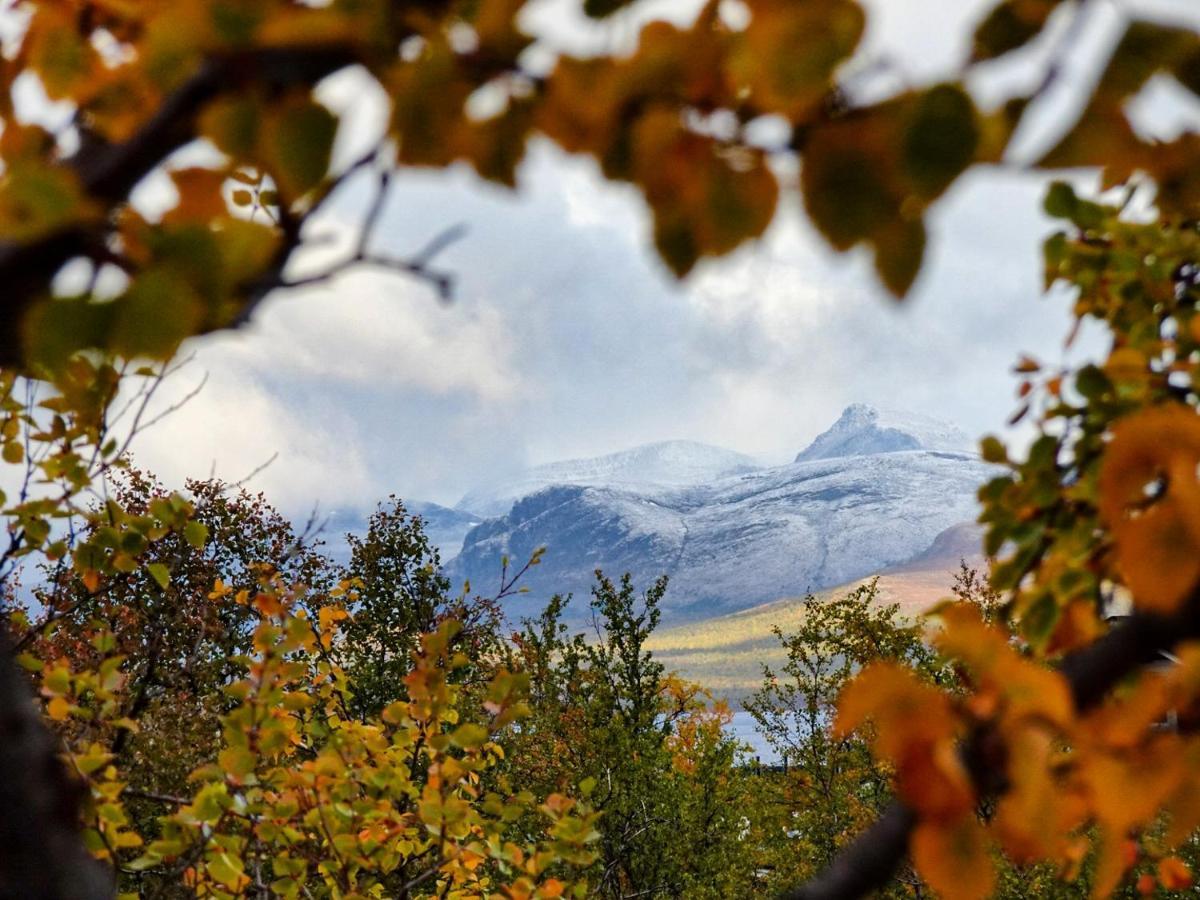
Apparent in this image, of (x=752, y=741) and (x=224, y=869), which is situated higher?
(x=752, y=741)

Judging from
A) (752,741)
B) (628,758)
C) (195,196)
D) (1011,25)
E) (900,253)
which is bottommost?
(900,253)

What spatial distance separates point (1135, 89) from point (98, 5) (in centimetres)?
117

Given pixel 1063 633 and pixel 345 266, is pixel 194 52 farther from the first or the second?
pixel 1063 633

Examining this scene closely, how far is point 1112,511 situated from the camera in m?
0.79

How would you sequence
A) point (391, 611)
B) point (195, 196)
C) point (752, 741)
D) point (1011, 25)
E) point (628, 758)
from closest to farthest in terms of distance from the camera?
point (1011, 25)
point (195, 196)
point (628, 758)
point (391, 611)
point (752, 741)

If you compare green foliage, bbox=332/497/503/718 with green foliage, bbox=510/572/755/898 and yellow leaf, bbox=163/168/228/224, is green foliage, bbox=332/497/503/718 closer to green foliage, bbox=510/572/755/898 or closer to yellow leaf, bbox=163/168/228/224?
green foliage, bbox=510/572/755/898

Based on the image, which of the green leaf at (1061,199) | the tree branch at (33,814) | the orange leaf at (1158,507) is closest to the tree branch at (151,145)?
the tree branch at (33,814)

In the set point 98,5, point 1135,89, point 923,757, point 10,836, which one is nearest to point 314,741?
point 10,836

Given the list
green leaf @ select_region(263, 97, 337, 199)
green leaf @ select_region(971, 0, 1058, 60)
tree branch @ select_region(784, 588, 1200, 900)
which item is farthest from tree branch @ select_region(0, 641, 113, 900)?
green leaf @ select_region(971, 0, 1058, 60)

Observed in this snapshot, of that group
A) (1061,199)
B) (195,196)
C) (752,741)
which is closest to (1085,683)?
(195,196)

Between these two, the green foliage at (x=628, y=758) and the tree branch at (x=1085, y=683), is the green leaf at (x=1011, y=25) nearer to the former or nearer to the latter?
the tree branch at (x=1085, y=683)

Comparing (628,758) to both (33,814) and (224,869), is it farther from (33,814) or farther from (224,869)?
(33,814)

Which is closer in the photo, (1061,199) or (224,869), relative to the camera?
(1061,199)

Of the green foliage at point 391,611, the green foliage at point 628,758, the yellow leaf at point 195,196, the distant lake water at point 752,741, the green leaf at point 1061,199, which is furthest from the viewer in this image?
the distant lake water at point 752,741
